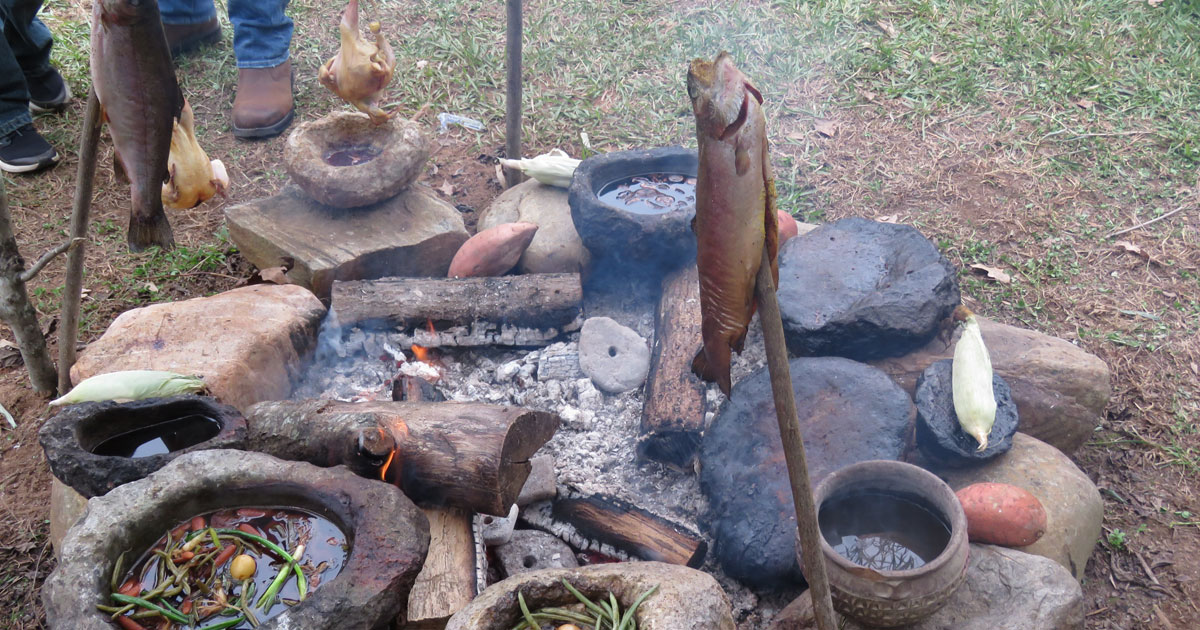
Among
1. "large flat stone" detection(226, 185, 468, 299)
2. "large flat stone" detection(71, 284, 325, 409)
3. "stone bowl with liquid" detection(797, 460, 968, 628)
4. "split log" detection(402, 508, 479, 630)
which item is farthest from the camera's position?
"large flat stone" detection(226, 185, 468, 299)

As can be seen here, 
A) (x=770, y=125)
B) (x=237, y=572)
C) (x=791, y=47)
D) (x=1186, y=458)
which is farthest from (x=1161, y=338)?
(x=237, y=572)

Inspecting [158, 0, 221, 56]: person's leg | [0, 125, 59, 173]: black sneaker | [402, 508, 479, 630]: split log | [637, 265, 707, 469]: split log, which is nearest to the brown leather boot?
[158, 0, 221, 56]: person's leg

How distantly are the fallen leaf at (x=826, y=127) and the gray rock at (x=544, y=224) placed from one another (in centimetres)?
215

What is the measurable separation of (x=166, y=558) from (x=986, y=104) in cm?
574

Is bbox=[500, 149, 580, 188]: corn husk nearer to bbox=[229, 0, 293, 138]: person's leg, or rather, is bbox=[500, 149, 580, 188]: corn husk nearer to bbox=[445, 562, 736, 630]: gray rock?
bbox=[229, 0, 293, 138]: person's leg

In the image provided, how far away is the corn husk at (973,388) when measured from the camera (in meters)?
2.97

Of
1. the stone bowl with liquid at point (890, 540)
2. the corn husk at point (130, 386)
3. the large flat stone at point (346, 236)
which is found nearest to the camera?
the stone bowl with liquid at point (890, 540)

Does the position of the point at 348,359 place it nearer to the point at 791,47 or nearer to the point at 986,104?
the point at 791,47

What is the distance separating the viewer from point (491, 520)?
2941 millimetres

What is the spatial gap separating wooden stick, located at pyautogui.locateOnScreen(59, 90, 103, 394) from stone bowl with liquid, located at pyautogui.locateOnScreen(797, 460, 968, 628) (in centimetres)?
276

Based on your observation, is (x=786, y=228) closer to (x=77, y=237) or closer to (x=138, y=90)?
(x=138, y=90)

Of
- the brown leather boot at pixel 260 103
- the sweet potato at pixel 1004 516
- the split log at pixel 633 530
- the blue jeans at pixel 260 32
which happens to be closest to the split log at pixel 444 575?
the split log at pixel 633 530

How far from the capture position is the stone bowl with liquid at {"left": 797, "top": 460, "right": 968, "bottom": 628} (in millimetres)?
2334

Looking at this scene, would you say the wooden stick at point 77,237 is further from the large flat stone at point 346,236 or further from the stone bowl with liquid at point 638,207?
the stone bowl with liquid at point 638,207
